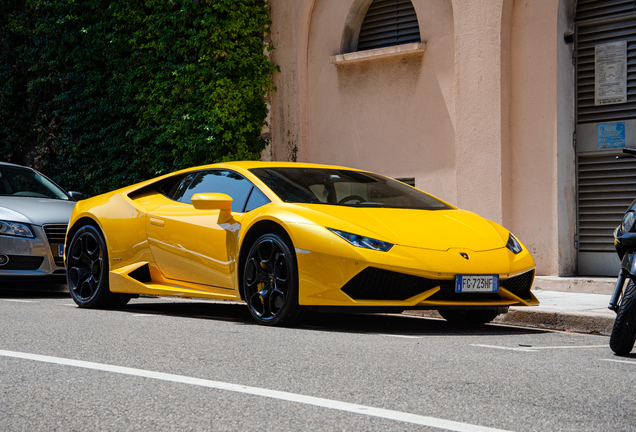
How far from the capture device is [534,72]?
1062 cm

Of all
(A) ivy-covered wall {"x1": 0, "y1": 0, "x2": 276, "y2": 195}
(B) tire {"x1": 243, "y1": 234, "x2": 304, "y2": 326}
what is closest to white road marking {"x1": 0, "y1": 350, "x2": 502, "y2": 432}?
(B) tire {"x1": 243, "y1": 234, "x2": 304, "y2": 326}

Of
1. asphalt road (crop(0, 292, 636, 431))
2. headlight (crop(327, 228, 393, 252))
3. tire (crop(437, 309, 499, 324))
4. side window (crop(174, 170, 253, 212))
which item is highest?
side window (crop(174, 170, 253, 212))

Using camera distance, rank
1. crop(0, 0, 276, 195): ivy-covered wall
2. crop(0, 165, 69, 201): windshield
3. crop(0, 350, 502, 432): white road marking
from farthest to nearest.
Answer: crop(0, 0, 276, 195): ivy-covered wall → crop(0, 165, 69, 201): windshield → crop(0, 350, 502, 432): white road marking

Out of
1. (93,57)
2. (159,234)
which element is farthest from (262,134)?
(159,234)

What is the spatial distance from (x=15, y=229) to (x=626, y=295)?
6.90 meters

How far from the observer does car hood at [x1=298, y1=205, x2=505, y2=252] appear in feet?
19.4

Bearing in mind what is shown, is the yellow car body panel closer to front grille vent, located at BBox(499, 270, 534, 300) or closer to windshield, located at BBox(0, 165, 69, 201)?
front grille vent, located at BBox(499, 270, 534, 300)

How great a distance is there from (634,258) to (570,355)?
0.76 metres

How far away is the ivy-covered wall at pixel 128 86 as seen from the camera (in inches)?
544

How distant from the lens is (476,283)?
19.4 feet

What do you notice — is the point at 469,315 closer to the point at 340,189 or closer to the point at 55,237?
the point at 340,189

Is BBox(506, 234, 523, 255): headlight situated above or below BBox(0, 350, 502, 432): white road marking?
above

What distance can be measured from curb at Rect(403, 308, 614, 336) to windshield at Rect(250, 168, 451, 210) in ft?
3.72

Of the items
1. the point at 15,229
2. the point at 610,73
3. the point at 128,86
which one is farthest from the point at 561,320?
the point at 128,86
